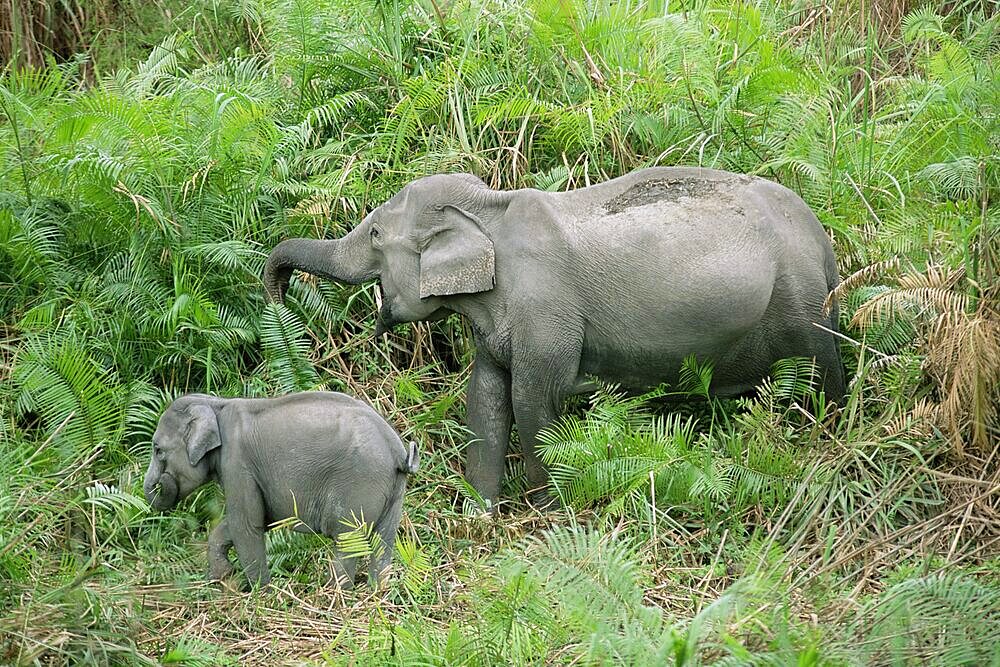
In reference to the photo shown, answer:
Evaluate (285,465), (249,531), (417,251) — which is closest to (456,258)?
(417,251)

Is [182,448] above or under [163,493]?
above

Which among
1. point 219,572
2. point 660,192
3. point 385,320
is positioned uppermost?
point 660,192

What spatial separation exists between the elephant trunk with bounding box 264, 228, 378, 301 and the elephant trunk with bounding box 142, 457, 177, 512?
1.27m

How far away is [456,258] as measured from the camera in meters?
5.84

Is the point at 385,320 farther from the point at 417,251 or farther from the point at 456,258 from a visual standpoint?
the point at 456,258

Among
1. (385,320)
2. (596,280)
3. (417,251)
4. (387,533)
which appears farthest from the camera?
(385,320)

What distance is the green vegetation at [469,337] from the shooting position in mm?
4426

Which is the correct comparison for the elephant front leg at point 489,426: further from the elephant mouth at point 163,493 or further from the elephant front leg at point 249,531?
the elephant mouth at point 163,493

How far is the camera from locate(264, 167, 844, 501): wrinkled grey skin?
5.80m

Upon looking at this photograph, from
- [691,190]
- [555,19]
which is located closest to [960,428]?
[691,190]

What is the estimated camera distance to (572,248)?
5855mm

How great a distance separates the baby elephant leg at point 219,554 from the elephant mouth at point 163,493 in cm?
21

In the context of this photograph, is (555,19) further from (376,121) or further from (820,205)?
(820,205)

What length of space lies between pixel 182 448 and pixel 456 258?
4.60ft
